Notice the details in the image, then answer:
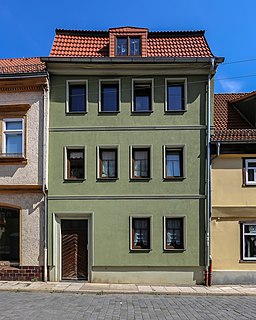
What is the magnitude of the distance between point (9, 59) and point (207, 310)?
1589 centimetres

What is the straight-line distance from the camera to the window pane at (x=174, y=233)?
50.0ft

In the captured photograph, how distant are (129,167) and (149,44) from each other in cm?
624

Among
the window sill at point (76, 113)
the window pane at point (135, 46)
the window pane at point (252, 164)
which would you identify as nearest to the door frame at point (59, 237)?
the window sill at point (76, 113)

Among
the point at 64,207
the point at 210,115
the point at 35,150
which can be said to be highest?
the point at 210,115

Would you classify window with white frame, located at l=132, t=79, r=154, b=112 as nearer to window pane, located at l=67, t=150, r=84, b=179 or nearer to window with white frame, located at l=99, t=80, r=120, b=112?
window with white frame, located at l=99, t=80, r=120, b=112

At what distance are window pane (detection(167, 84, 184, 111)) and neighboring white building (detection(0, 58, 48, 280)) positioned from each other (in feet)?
17.6

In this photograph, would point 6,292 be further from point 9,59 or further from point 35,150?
point 9,59

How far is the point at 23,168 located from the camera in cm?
1530

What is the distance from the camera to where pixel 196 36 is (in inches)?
691

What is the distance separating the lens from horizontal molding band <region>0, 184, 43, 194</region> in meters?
15.1

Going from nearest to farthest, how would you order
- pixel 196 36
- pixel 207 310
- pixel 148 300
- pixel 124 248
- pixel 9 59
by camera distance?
pixel 207 310, pixel 148 300, pixel 124 248, pixel 196 36, pixel 9 59

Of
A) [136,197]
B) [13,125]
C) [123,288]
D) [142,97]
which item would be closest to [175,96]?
[142,97]

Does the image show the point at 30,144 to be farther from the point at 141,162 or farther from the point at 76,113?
the point at 141,162

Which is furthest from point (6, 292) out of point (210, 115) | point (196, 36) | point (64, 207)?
point (196, 36)
